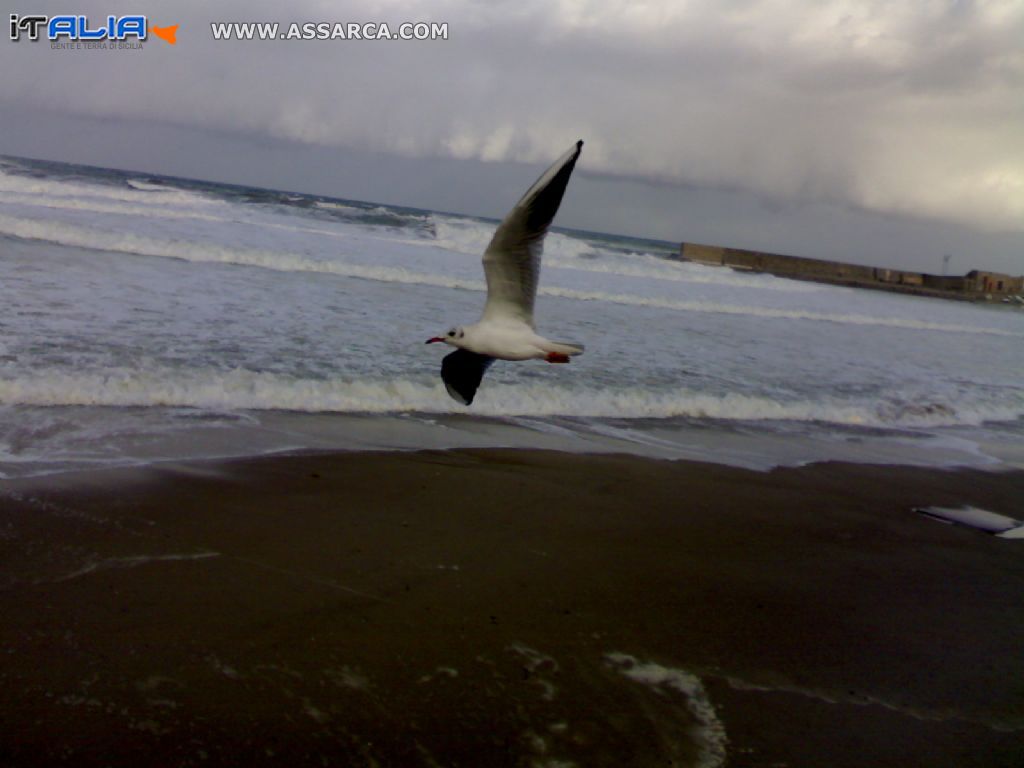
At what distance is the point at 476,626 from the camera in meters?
3.76

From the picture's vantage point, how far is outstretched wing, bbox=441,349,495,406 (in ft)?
16.3

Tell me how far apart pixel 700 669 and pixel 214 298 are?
9.18 meters

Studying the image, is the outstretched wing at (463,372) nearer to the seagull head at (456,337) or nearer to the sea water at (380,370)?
the seagull head at (456,337)

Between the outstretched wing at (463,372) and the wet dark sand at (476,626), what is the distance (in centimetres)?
70

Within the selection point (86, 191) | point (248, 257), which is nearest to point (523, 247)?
point (248, 257)

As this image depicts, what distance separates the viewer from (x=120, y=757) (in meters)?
2.68

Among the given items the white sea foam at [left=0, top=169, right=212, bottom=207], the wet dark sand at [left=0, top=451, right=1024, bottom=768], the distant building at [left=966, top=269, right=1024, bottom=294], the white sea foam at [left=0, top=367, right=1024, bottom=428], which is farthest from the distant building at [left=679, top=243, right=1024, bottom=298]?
the wet dark sand at [left=0, top=451, right=1024, bottom=768]

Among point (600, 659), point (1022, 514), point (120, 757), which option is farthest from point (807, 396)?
point (120, 757)

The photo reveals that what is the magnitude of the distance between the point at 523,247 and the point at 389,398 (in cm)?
335

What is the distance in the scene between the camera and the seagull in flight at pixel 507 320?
4.64 m

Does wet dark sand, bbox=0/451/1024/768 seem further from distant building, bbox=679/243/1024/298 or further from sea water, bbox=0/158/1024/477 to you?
distant building, bbox=679/243/1024/298

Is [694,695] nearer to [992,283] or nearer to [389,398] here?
[389,398]

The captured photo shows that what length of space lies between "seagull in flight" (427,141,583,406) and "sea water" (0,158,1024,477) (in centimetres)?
160

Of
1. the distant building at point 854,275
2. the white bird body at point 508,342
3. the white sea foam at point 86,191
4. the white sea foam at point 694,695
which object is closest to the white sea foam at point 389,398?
the white bird body at point 508,342
